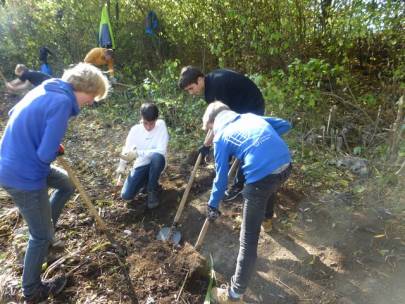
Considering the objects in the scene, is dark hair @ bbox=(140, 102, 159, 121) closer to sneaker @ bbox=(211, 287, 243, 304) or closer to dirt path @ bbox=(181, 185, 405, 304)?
dirt path @ bbox=(181, 185, 405, 304)

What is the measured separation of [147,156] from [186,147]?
1.33 metres

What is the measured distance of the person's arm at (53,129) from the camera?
90.6 inches

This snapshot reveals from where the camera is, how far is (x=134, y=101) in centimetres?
738

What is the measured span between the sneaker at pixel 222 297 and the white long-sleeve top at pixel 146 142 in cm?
178

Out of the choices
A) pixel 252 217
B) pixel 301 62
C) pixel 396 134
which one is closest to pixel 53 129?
pixel 252 217

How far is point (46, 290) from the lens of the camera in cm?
299

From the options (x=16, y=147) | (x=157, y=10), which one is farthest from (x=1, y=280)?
(x=157, y=10)

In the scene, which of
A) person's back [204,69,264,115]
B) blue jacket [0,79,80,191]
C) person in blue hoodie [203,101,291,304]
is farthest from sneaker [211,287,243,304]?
person's back [204,69,264,115]

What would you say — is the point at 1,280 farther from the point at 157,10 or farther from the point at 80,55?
the point at 80,55

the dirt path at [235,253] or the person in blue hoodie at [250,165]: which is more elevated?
the person in blue hoodie at [250,165]

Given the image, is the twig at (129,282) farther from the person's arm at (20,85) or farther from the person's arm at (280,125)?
the person's arm at (20,85)

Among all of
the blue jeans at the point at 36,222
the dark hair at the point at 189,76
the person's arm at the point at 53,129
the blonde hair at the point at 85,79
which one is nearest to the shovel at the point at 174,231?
the dark hair at the point at 189,76

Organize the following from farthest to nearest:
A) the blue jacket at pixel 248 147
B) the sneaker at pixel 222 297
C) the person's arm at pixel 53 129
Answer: the sneaker at pixel 222 297 → the blue jacket at pixel 248 147 → the person's arm at pixel 53 129

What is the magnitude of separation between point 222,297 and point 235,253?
2.18 ft
